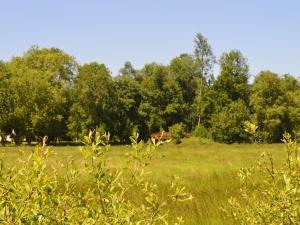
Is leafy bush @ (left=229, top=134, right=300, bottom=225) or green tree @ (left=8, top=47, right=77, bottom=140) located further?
green tree @ (left=8, top=47, right=77, bottom=140)

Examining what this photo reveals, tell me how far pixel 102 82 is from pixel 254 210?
77.9m

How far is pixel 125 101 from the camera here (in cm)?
9119

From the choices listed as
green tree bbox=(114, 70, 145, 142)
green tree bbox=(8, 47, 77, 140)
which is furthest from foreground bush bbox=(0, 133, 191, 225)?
green tree bbox=(114, 70, 145, 142)

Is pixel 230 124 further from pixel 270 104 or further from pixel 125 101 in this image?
pixel 125 101

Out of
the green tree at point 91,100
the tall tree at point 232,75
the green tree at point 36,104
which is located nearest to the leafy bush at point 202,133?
the tall tree at point 232,75

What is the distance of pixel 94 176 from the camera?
3787 millimetres

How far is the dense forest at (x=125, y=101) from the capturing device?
71.1 meters

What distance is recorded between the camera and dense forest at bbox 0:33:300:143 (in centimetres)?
7106

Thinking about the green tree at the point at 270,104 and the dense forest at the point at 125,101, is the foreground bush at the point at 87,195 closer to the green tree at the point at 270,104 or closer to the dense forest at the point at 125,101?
the dense forest at the point at 125,101

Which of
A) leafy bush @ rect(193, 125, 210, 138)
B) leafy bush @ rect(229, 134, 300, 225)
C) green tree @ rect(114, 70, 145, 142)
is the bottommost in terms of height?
leafy bush @ rect(229, 134, 300, 225)

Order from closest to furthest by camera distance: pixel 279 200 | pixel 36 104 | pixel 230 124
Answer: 1. pixel 279 200
2. pixel 36 104
3. pixel 230 124

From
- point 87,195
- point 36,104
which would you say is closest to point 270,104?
point 36,104

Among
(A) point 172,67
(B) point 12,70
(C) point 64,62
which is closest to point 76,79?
(C) point 64,62

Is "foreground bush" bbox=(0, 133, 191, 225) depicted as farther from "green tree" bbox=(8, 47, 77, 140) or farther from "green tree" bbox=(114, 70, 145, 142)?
A: "green tree" bbox=(114, 70, 145, 142)
